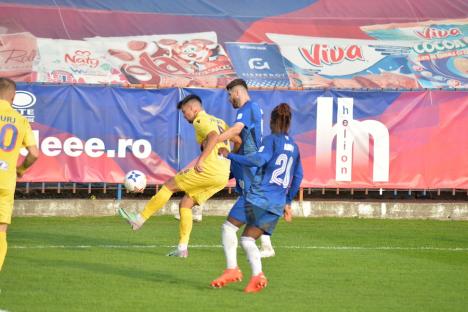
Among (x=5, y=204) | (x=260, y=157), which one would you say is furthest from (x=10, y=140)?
(x=260, y=157)

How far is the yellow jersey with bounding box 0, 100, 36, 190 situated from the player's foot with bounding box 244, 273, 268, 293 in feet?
8.01

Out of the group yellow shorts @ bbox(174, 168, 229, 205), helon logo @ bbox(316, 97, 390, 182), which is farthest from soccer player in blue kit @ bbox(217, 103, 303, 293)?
helon logo @ bbox(316, 97, 390, 182)

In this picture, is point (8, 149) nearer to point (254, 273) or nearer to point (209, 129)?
point (254, 273)

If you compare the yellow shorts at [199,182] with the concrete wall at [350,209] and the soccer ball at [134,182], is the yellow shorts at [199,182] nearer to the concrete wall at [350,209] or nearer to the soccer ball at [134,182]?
the soccer ball at [134,182]

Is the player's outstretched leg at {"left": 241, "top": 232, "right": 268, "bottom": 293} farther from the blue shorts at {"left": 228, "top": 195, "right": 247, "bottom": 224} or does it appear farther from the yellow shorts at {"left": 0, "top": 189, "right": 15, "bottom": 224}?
the yellow shorts at {"left": 0, "top": 189, "right": 15, "bottom": 224}

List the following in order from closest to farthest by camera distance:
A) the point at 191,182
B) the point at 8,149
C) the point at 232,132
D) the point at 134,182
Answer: the point at 8,149
the point at 232,132
the point at 191,182
the point at 134,182

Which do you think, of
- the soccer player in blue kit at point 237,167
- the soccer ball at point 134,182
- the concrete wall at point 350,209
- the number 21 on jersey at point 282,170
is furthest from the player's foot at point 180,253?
the concrete wall at point 350,209

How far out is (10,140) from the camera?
10.8 meters

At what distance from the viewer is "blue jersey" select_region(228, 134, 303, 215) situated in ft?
36.5

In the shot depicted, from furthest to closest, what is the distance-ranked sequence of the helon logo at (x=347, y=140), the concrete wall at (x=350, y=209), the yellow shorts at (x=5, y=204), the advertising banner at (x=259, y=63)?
the advertising banner at (x=259, y=63), the helon logo at (x=347, y=140), the concrete wall at (x=350, y=209), the yellow shorts at (x=5, y=204)

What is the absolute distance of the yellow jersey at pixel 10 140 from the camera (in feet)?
35.2

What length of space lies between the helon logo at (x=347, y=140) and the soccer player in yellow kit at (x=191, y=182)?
6.44 metres

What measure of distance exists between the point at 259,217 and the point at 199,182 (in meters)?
3.42

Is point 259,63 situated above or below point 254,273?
above
